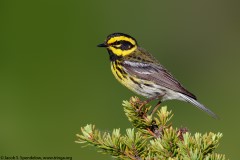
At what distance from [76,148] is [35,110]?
1.22 metres

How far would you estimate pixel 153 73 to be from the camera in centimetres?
736

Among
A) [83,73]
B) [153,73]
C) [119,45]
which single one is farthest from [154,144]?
[83,73]

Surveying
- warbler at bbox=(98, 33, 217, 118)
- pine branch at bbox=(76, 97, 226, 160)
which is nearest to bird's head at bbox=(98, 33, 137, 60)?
warbler at bbox=(98, 33, 217, 118)

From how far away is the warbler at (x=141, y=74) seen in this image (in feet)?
23.5

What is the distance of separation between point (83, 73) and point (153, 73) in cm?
270

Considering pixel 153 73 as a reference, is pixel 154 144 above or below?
below

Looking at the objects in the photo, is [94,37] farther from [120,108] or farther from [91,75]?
[120,108]

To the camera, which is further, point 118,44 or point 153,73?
point 118,44

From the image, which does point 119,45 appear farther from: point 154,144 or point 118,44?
point 154,144

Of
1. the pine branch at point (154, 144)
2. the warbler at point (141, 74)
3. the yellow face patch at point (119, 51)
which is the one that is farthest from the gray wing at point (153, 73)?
the pine branch at point (154, 144)

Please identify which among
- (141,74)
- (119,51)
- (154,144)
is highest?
(119,51)

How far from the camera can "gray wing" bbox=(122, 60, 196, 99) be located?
7191 mm

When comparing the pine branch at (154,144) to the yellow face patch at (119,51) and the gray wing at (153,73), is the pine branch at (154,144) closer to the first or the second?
the gray wing at (153,73)

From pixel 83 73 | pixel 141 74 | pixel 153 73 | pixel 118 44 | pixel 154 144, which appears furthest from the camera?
pixel 83 73
